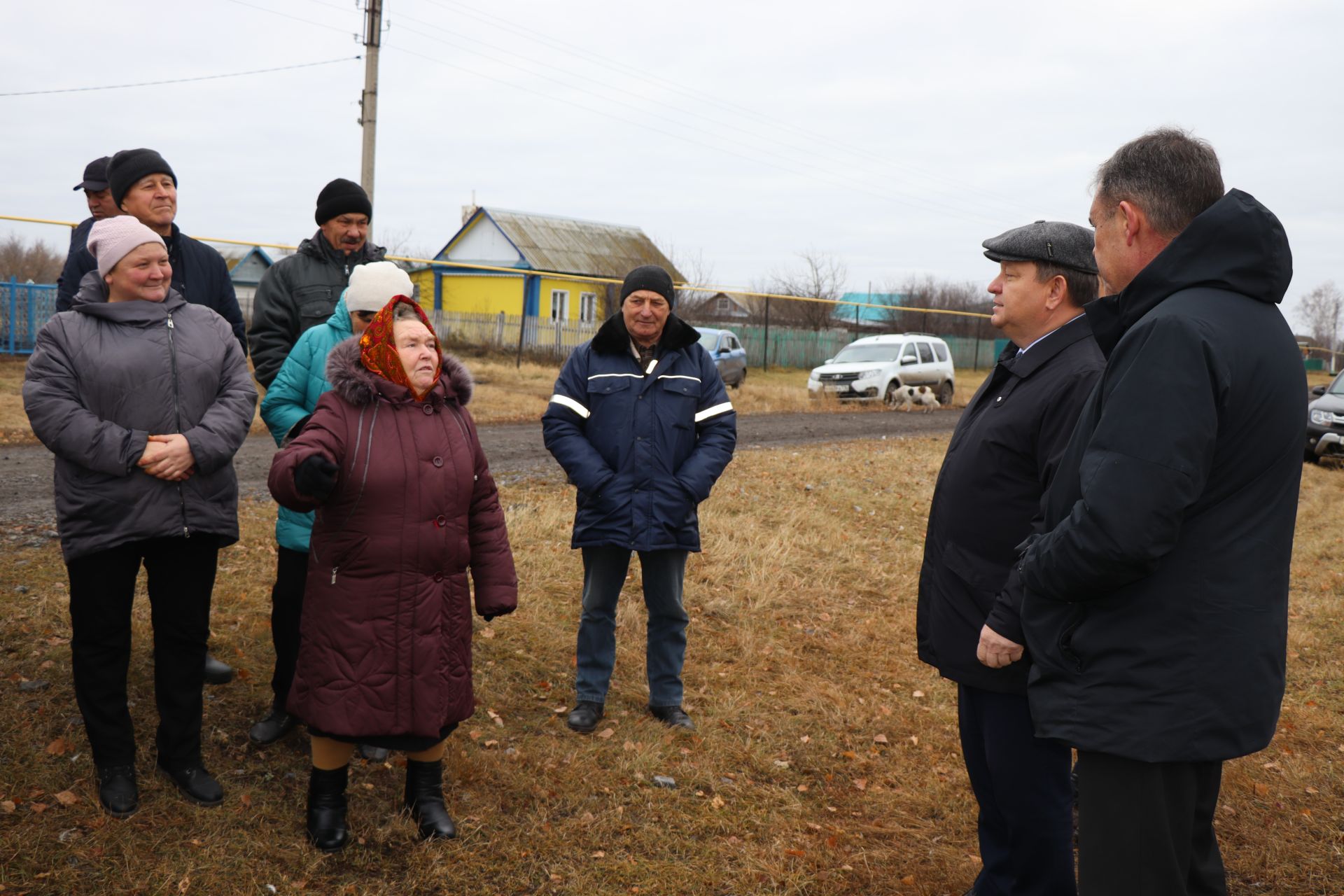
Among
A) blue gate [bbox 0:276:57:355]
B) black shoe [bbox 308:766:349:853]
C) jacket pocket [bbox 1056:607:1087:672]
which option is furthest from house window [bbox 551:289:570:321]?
jacket pocket [bbox 1056:607:1087:672]

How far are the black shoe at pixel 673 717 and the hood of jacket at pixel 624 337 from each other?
1.65 meters

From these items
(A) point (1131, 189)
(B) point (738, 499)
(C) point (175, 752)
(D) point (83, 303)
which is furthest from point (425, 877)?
(B) point (738, 499)

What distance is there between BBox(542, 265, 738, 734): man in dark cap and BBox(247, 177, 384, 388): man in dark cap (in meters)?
1.05

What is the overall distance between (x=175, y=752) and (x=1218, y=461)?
338 cm

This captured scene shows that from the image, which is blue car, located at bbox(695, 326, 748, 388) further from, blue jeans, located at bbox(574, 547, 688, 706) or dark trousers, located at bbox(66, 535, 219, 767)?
dark trousers, located at bbox(66, 535, 219, 767)

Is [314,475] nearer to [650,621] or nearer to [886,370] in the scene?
[650,621]

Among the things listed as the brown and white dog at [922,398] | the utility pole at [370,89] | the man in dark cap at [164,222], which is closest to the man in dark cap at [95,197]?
the man in dark cap at [164,222]

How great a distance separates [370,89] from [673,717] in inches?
532

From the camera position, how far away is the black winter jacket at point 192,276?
4055 mm

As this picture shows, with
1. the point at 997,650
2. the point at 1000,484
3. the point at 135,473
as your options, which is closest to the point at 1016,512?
the point at 1000,484

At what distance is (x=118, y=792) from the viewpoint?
3.43 m

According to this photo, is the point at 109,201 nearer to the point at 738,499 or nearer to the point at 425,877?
the point at 425,877

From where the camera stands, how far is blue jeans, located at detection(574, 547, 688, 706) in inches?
177

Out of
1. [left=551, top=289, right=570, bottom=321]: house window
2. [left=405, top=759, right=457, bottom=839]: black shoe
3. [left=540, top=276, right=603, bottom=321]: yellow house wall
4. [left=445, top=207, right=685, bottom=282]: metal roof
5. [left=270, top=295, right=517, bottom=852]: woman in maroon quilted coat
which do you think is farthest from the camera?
[left=445, top=207, right=685, bottom=282]: metal roof
